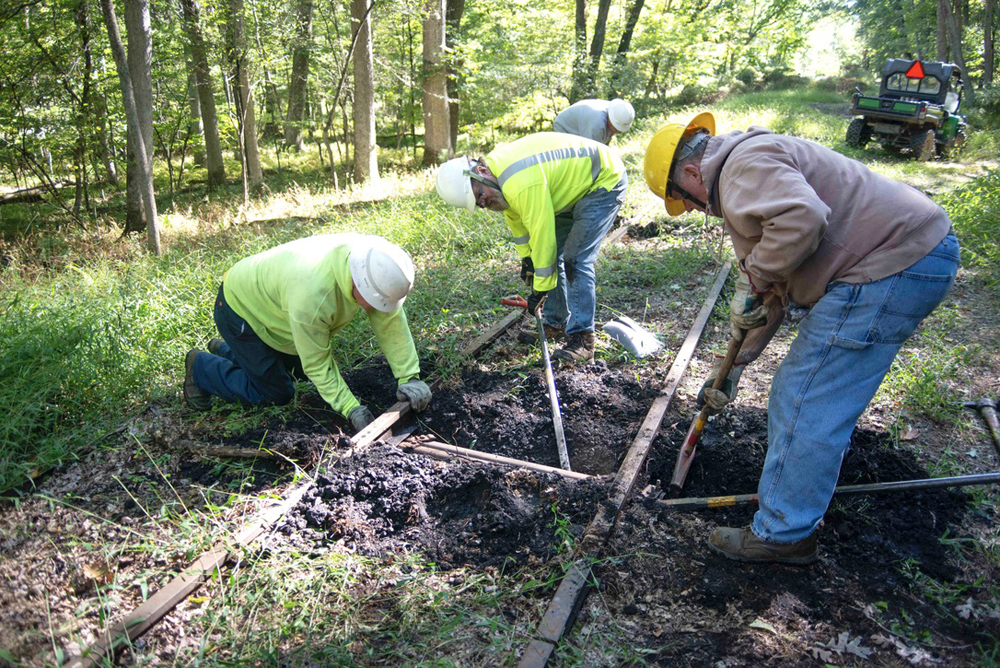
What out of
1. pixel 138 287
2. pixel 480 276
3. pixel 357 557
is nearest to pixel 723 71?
pixel 480 276

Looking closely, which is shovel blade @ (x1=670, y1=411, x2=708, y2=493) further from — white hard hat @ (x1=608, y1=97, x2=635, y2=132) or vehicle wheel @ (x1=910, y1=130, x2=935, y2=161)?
vehicle wheel @ (x1=910, y1=130, x2=935, y2=161)

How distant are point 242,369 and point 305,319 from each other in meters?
1.06

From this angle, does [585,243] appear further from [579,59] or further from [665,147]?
[579,59]

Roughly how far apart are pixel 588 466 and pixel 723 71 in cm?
2978

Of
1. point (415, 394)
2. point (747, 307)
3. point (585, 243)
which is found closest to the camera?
point (747, 307)

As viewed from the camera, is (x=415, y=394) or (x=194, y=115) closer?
(x=415, y=394)

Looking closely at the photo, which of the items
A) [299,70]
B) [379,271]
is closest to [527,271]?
[379,271]

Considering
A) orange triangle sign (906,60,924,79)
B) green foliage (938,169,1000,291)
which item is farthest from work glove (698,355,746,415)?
orange triangle sign (906,60,924,79)

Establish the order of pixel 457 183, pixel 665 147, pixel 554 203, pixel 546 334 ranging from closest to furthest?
pixel 665 147 → pixel 457 183 → pixel 554 203 → pixel 546 334

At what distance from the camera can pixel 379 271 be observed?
130 inches

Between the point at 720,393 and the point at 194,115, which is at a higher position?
the point at 194,115

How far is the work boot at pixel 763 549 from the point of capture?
8.71ft

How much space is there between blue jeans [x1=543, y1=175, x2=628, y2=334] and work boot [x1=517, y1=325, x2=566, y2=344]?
0.19 metres

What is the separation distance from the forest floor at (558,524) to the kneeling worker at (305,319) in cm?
21
